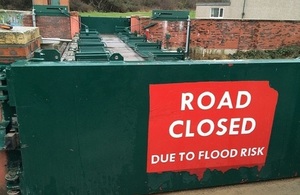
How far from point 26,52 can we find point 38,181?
3.89 ft

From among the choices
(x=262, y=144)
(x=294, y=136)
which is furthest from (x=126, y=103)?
(x=294, y=136)

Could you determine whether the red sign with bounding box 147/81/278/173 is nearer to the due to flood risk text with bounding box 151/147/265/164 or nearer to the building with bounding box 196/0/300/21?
the due to flood risk text with bounding box 151/147/265/164

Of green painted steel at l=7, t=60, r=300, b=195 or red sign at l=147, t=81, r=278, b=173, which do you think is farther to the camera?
red sign at l=147, t=81, r=278, b=173

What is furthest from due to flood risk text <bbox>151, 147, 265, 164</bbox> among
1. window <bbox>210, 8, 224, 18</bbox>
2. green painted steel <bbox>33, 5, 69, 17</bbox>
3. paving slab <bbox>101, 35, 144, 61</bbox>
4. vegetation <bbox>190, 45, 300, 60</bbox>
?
window <bbox>210, 8, 224, 18</bbox>

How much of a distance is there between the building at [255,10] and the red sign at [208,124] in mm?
21892

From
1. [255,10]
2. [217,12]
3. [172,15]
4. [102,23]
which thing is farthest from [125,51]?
[217,12]

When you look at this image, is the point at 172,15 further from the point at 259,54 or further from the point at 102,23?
the point at 259,54

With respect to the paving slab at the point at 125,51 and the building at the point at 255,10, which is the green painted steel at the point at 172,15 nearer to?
the paving slab at the point at 125,51

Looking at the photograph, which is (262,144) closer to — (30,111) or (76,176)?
(76,176)

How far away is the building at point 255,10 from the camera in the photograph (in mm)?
21938

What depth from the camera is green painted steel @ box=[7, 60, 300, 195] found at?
237 centimetres

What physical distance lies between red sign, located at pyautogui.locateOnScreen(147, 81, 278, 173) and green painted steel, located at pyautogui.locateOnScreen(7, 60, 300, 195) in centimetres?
8

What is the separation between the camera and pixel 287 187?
3.10m

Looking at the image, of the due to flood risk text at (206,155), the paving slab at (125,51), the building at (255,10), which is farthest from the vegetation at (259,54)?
the due to flood risk text at (206,155)
